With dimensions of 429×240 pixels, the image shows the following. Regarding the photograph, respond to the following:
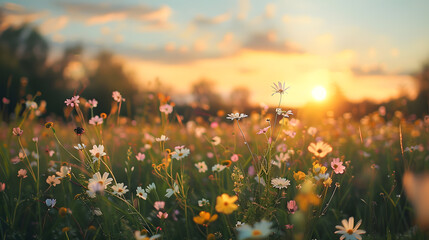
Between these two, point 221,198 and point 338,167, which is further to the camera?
point 338,167

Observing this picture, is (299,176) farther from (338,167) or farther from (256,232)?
(256,232)

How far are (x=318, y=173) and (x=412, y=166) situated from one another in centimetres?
120

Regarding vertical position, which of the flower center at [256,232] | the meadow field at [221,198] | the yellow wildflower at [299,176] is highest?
the flower center at [256,232]

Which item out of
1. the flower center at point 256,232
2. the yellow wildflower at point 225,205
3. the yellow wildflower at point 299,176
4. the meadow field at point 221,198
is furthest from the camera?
the yellow wildflower at point 299,176

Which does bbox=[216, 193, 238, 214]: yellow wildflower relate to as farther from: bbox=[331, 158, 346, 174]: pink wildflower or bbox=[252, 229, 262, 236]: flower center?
bbox=[331, 158, 346, 174]: pink wildflower

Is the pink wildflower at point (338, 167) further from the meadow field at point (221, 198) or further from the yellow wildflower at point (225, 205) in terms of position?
the yellow wildflower at point (225, 205)

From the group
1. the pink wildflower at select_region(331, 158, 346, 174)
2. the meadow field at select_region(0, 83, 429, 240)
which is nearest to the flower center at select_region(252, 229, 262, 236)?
the meadow field at select_region(0, 83, 429, 240)

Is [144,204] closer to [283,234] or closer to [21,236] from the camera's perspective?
[21,236]

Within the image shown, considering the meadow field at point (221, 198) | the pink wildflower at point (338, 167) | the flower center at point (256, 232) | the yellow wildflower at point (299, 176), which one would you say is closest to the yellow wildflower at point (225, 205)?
the meadow field at point (221, 198)

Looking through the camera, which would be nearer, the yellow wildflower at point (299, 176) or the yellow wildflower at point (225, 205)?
the yellow wildflower at point (225, 205)

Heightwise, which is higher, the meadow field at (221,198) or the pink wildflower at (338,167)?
the pink wildflower at (338,167)

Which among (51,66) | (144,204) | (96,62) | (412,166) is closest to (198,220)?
(144,204)

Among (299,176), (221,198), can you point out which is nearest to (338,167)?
(299,176)

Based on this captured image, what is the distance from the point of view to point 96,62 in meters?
29.2
